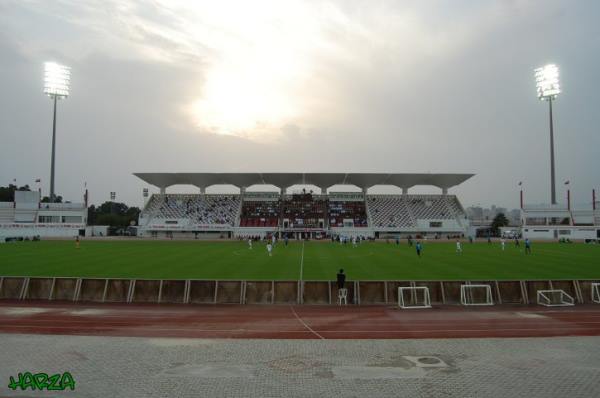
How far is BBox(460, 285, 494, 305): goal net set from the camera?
1599 cm

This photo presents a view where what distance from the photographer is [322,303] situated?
Result: 16125 millimetres

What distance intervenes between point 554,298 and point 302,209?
6052 centimetres

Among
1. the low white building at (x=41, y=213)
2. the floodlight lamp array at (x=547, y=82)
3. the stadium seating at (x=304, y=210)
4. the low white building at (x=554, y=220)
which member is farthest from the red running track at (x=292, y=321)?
the low white building at (x=41, y=213)

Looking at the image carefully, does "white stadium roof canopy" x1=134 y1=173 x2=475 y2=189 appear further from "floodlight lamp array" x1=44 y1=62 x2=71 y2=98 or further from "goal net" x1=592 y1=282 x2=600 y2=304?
"goal net" x1=592 y1=282 x2=600 y2=304

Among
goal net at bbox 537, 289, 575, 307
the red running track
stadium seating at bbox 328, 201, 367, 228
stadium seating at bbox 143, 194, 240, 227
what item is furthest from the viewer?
stadium seating at bbox 143, 194, 240, 227

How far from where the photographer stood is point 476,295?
1630 cm

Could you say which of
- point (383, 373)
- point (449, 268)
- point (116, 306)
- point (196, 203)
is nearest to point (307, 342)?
point (383, 373)

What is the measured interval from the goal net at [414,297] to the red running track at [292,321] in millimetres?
645

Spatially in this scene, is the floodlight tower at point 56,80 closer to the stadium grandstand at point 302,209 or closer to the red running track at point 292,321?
the stadium grandstand at point 302,209

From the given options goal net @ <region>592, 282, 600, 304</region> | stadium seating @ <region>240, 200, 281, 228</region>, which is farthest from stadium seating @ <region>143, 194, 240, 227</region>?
goal net @ <region>592, 282, 600, 304</region>

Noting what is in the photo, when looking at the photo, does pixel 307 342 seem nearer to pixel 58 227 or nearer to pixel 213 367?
pixel 213 367

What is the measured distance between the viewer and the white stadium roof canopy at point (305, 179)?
7238 centimetres

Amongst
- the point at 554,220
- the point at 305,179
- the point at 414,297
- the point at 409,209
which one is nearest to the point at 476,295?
the point at 414,297

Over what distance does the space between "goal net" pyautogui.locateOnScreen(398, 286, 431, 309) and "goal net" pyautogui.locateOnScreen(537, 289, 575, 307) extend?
4332mm
